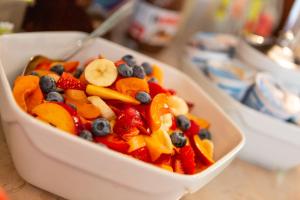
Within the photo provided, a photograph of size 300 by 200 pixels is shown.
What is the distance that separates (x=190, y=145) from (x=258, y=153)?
9.0 inches

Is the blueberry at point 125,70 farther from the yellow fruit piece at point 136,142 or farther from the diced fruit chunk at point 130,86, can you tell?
the yellow fruit piece at point 136,142

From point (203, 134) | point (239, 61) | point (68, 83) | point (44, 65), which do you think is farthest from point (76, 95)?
point (239, 61)

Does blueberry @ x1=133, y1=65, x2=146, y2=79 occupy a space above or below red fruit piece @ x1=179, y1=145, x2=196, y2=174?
above

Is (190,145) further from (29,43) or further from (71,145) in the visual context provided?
(29,43)

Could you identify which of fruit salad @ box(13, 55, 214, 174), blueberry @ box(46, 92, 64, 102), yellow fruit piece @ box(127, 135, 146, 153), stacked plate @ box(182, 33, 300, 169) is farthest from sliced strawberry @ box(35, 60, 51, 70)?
stacked plate @ box(182, 33, 300, 169)

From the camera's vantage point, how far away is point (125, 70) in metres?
0.64

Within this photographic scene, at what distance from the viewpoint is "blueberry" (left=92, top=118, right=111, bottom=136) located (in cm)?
55

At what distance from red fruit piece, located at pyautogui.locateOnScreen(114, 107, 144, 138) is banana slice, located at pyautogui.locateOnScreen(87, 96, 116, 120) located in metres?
0.01

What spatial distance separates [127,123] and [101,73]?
102 mm

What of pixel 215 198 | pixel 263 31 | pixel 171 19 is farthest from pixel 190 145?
pixel 263 31

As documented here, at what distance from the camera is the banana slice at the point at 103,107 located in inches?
23.3

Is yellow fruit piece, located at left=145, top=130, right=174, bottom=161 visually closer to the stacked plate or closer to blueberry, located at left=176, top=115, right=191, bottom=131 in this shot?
blueberry, located at left=176, top=115, right=191, bottom=131

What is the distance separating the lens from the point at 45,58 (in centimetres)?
73

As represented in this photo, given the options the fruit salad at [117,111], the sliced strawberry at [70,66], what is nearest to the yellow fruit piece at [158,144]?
the fruit salad at [117,111]
